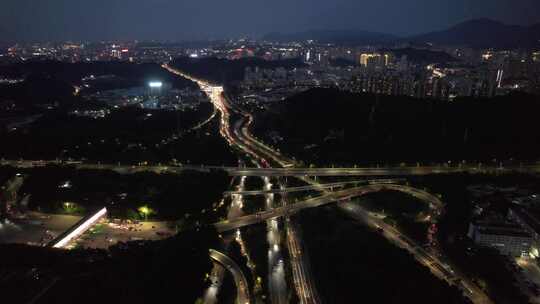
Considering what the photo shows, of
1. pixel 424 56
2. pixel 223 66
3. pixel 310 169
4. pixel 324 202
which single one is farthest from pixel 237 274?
pixel 424 56

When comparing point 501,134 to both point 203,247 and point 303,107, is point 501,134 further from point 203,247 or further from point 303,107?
point 203,247

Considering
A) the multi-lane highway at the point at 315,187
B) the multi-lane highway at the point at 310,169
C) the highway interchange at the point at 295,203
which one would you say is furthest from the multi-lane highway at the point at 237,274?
the multi-lane highway at the point at 310,169

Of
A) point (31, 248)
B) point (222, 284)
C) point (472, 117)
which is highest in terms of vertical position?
point (472, 117)

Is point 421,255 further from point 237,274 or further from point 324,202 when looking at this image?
point 237,274

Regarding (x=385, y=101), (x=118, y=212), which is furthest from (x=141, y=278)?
(x=385, y=101)

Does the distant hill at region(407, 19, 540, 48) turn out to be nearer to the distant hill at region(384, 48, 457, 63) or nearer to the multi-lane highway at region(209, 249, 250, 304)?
the distant hill at region(384, 48, 457, 63)

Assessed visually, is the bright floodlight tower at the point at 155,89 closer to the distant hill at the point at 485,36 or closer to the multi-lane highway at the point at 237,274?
the multi-lane highway at the point at 237,274

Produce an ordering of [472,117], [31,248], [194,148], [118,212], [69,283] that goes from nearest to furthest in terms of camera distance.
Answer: [69,283] < [31,248] < [118,212] < [194,148] < [472,117]

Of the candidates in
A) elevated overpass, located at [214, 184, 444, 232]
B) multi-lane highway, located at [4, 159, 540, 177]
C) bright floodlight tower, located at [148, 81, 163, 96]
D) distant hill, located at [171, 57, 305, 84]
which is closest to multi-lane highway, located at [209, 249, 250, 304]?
elevated overpass, located at [214, 184, 444, 232]
